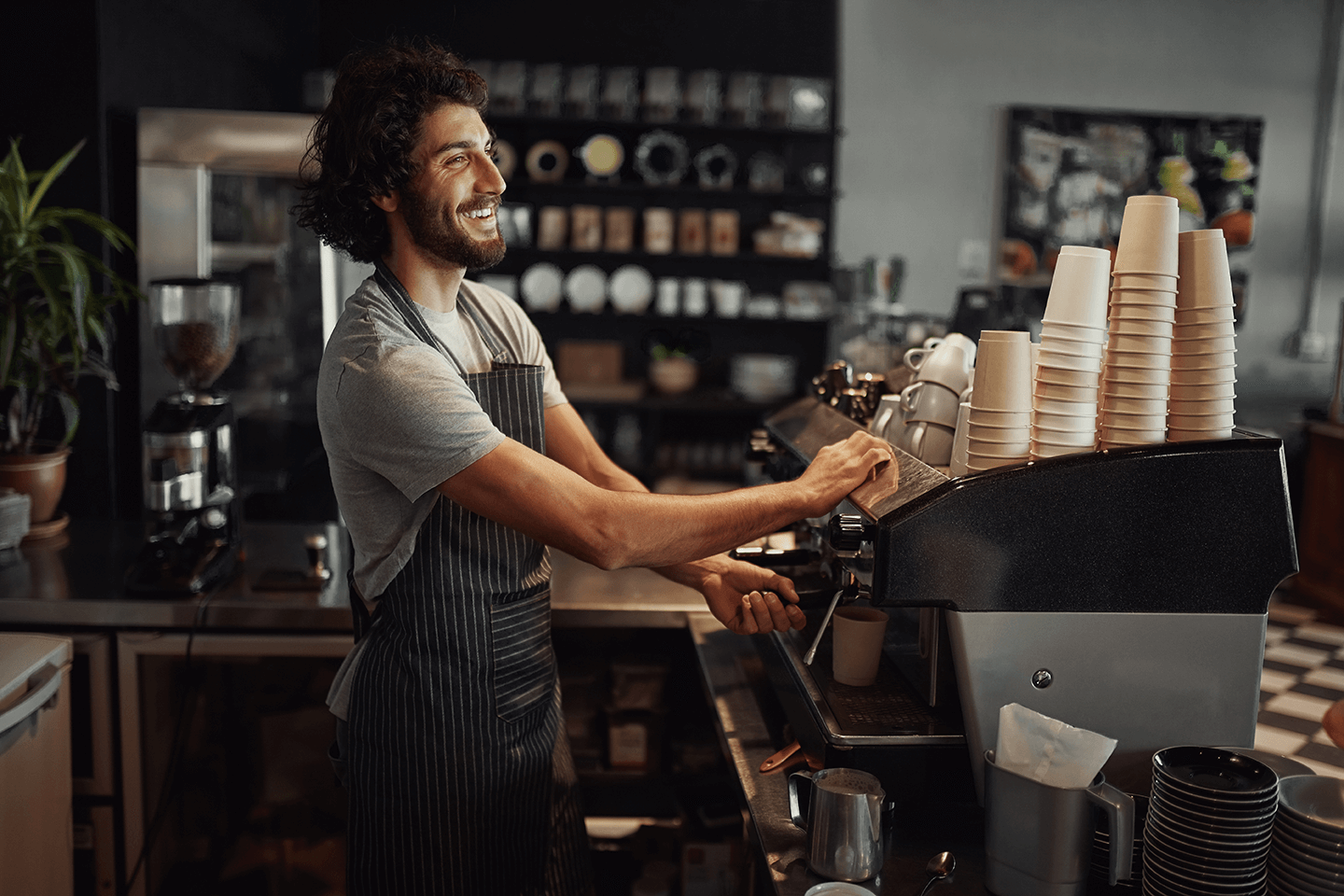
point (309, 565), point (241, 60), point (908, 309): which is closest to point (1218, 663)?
point (309, 565)

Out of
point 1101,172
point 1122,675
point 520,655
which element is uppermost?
point 1101,172

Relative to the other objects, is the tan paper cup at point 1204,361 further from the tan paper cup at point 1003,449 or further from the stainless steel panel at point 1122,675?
the stainless steel panel at point 1122,675

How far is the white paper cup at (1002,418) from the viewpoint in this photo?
1387mm

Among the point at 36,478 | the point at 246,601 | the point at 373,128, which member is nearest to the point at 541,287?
the point at 36,478

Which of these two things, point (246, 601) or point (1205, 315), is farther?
point (246, 601)

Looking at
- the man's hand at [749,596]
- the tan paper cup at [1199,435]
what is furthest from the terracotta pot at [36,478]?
the tan paper cup at [1199,435]

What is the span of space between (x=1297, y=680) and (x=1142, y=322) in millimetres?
3826

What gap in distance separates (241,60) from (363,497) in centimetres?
337

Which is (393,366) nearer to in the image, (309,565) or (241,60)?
(309,565)

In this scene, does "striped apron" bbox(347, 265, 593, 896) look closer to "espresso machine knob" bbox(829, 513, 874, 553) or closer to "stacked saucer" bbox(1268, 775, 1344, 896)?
"espresso machine knob" bbox(829, 513, 874, 553)

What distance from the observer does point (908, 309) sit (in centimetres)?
578

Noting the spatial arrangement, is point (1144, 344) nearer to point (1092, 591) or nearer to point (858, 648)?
point (1092, 591)

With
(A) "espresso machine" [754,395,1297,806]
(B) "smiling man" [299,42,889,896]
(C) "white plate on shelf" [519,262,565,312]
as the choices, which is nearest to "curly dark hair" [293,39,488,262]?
(B) "smiling man" [299,42,889,896]

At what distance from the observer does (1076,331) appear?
1.33 metres
